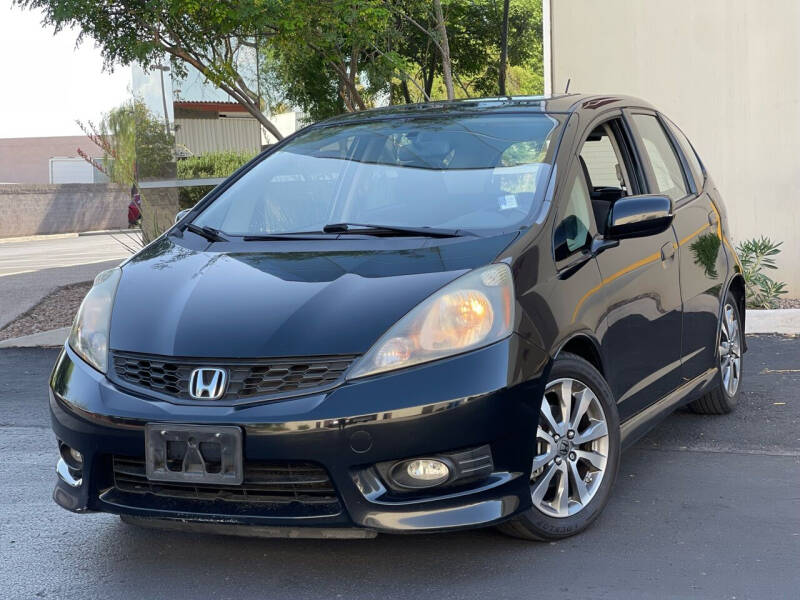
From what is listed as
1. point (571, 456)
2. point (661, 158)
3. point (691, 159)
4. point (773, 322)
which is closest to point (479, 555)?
point (571, 456)

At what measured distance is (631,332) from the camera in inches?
178

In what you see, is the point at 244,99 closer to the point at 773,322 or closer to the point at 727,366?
the point at 773,322

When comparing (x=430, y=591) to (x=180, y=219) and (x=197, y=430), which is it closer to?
(x=197, y=430)

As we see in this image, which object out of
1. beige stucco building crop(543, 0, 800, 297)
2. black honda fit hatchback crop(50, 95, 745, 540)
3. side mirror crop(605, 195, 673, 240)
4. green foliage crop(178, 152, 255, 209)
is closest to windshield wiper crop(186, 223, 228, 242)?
black honda fit hatchback crop(50, 95, 745, 540)

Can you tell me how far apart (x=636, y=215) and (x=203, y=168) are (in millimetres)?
11928

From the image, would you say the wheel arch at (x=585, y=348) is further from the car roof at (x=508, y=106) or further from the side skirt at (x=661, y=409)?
the car roof at (x=508, y=106)

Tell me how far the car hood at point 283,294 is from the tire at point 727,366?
2.32m

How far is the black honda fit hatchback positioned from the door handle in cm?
2

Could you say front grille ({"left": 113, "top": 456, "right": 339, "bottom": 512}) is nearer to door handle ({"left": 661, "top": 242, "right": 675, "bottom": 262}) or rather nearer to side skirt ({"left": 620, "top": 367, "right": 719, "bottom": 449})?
side skirt ({"left": 620, "top": 367, "right": 719, "bottom": 449})

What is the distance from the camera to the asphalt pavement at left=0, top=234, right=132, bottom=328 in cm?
1225

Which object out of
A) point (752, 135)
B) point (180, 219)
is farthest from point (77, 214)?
point (180, 219)

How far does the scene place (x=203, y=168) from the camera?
51.5ft

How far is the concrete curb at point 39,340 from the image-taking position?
9562 mm

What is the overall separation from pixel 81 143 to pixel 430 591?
77.0m
